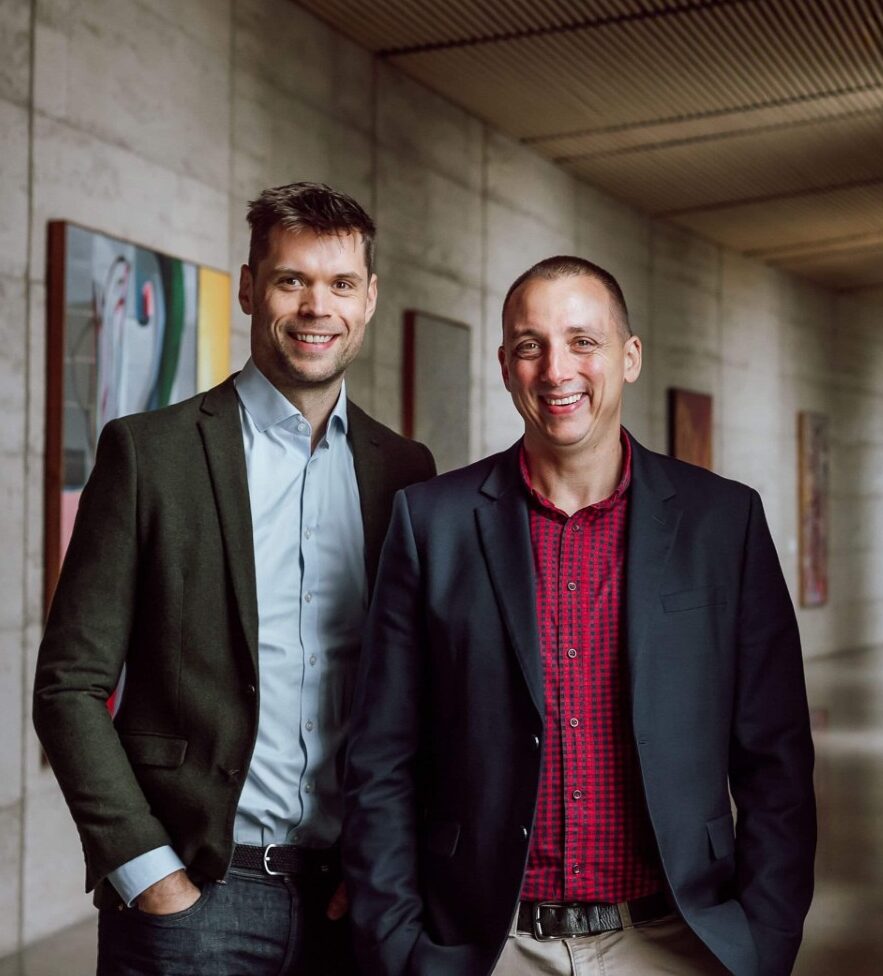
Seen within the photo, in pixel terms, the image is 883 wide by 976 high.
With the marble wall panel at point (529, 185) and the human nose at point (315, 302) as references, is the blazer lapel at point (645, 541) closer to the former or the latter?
the human nose at point (315, 302)

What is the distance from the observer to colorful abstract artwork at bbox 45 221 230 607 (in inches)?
188

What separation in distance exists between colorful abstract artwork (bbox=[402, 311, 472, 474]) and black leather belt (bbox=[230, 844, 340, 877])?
5.19 meters

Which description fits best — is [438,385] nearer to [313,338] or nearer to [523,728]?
[313,338]

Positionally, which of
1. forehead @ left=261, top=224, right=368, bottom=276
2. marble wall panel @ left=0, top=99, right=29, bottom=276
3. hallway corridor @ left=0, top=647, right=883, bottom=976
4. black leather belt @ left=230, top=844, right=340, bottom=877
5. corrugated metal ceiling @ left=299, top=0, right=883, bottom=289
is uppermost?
corrugated metal ceiling @ left=299, top=0, right=883, bottom=289

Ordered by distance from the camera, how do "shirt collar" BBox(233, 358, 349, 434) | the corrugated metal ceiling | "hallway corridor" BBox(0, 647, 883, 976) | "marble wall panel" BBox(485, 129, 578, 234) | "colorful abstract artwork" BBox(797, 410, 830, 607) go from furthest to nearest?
"colorful abstract artwork" BBox(797, 410, 830, 607) < "marble wall panel" BBox(485, 129, 578, 234) < the corrugated metal ceiling < "hallway corridor" BBox(0, 647, 883, 976) < "shirt collar" BBox(233, 358, 349, 434)

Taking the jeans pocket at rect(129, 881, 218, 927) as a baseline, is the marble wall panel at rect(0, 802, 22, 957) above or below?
below

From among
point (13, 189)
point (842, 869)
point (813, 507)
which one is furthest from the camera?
point (813, 507)

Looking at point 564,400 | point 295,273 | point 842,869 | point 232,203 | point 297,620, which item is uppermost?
point 232,203

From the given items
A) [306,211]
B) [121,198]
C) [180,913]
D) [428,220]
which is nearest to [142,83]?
[121,198]

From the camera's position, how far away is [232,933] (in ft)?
6.73

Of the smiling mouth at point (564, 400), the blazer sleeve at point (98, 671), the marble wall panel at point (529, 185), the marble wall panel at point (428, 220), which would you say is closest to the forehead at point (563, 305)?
the smiling mouth at point (564, 400)

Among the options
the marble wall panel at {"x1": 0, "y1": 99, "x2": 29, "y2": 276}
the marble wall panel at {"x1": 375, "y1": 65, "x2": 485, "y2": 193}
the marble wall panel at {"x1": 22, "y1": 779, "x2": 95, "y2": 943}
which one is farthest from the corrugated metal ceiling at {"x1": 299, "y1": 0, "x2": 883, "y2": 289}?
the marble wall panel at {"x1": 22, "y1": 779, "x2": 95, "y2": 943}

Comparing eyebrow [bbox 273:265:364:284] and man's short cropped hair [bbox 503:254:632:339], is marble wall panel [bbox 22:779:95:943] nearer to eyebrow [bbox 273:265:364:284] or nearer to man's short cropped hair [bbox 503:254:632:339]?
eyebrow [bbox 273:265:364:284]

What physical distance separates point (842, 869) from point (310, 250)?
457 cm
